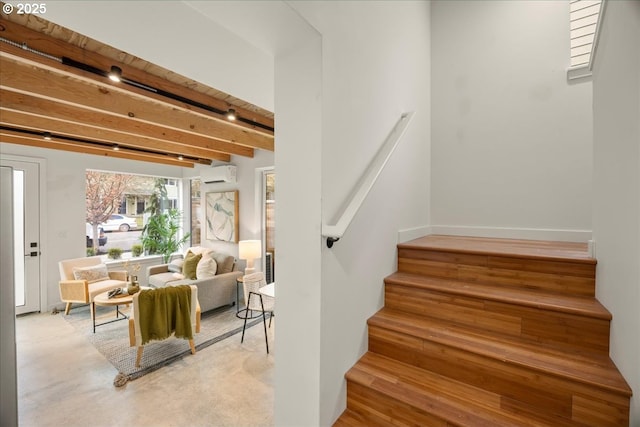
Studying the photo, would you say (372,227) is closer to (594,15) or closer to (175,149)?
(594,15)

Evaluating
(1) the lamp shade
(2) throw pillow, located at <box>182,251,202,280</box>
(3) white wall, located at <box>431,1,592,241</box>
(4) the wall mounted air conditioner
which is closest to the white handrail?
(3) white wall, located at <box>431,1,592,241</box>

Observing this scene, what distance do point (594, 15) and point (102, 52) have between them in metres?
3.89

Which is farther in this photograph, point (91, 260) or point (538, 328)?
point (91, 260)

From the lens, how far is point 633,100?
37.5 inches

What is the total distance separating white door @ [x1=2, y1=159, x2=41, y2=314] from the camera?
13.8 feet

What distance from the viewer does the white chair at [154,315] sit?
2.77 metres

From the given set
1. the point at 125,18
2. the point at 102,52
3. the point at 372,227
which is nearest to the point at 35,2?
the point at 125,18

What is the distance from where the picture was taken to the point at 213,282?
4203 mm

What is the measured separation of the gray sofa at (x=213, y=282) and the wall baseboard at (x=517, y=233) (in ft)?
10.5

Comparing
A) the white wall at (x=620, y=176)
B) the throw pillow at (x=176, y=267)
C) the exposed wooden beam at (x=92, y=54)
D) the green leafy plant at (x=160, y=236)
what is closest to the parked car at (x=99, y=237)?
the green leafy plant at (x=160, y=236)

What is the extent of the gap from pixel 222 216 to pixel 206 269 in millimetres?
1202

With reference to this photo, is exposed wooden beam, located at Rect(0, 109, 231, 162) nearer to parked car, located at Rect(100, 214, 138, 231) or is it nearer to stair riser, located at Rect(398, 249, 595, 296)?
parked car, located at Rect(100, 214, 138, 231)

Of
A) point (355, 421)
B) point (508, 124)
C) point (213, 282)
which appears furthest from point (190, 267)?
point (508, 124)

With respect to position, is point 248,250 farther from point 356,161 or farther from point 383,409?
point 383,409
